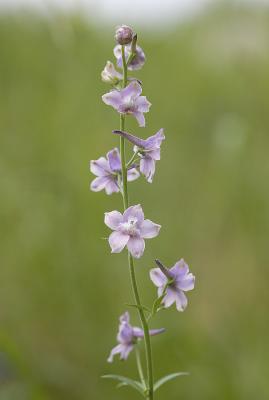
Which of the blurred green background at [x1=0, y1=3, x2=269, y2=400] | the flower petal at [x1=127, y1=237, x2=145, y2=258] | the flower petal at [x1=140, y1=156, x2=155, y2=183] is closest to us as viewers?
the flower petal at [x1=127, y1=237, x2=145, y2=258]

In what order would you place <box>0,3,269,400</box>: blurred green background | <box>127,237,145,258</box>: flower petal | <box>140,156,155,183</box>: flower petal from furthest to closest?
<box>0,3,269,400</box>: blurred green background, <box>140,156,155,183</box>: flower petal, <box>127,237,145,258</box>: flower petal

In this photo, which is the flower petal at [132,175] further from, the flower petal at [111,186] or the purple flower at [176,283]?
the purple flower at [176,283]

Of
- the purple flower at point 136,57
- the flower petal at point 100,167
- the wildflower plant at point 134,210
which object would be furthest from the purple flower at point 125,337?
the purple flower at point 136,57

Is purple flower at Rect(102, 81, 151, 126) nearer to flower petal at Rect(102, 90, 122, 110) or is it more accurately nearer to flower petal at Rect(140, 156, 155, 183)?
flower petal at Rect(102, 90, 122, 110)

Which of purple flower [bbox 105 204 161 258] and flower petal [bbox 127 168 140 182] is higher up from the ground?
flower petal [bbox 127 168 140 182]

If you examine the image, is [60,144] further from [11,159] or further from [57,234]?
[57,234]

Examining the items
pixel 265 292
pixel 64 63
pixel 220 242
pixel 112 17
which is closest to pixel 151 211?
pixel 220 242

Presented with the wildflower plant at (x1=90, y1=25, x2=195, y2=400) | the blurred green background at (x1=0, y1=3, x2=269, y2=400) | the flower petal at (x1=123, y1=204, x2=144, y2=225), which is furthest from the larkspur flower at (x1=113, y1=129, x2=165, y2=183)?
the blurred green background at (x1=0, y1=3, x2=269, y2=400)

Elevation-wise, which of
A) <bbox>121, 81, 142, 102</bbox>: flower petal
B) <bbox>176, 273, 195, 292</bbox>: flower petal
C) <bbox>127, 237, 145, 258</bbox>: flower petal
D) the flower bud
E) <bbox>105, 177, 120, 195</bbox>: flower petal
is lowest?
<bbox>176, 273, 195, 292</bbox>: flower petal
